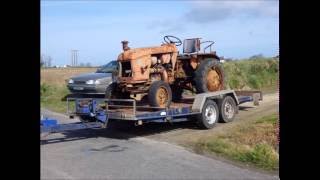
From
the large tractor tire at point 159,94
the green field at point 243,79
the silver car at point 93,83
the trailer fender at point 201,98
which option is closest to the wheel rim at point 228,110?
the trailer fender at point 201,98

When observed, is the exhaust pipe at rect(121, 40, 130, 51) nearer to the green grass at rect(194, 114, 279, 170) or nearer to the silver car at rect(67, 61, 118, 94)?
the green grass at rect(194, 114, 279, 170)

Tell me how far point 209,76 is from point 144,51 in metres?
2.17

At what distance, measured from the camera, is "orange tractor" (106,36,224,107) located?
12.5m

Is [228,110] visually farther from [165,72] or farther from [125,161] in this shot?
[125,161]

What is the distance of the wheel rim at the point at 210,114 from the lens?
43.2 ft

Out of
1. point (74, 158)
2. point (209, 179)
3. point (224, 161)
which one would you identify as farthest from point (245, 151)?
point (74, 158)

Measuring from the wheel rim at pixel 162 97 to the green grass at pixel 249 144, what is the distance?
4.92 ft

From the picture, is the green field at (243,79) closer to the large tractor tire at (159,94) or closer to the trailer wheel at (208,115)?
the trailer wheel at (208,115)

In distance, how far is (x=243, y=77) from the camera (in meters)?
29.3

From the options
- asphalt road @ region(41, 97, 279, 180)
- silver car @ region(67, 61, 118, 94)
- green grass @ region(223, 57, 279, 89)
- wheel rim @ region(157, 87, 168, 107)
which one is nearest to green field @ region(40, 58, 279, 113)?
green grass @ region(223, 57, 279, 89)

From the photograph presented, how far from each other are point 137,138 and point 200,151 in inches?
93.2

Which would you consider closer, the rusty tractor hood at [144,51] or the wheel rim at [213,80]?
the rusty tractor hood at [144,51]
